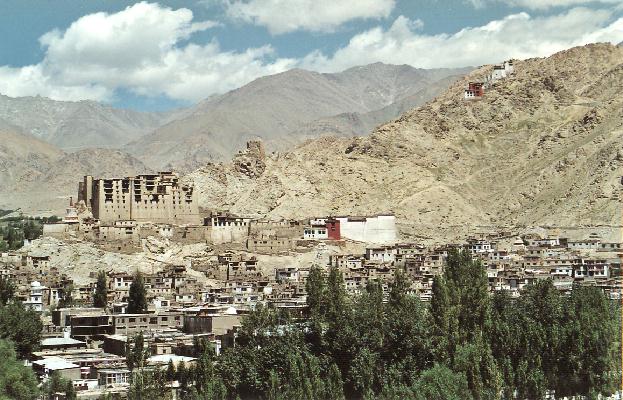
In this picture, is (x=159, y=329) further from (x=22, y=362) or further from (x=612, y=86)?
(x=612, y=86)

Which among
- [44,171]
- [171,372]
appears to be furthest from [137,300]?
[44,171]

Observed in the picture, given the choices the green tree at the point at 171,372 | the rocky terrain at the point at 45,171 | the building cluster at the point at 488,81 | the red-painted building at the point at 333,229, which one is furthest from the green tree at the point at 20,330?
the rocky terrain at the point at 45,171

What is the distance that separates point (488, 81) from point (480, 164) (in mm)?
13746

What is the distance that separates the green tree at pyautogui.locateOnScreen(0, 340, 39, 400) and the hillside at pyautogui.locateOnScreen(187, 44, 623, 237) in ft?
152

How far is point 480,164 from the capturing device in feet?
301

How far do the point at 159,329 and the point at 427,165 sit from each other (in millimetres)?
53476

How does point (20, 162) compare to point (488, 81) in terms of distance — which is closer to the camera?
point (488, 81)

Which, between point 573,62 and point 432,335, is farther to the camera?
point 573,62

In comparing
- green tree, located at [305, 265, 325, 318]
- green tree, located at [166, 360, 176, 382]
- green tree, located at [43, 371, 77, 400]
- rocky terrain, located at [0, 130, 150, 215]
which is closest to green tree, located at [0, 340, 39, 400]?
green tree, located at [43, 371, 77, 400]

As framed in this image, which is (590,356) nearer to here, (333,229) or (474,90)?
(333,229)

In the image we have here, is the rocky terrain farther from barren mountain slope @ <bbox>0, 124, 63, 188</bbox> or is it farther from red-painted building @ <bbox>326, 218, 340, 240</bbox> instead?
red-painted building @ <bbox>326, 218, 340, 240</bbox>

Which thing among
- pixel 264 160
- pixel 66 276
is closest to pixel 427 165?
pixel 264 160

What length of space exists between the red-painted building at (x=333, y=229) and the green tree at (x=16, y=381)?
35870 millimetres

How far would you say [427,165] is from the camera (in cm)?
8819
